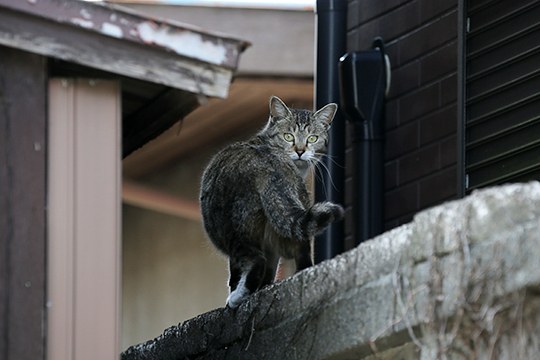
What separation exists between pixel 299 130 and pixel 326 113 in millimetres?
227

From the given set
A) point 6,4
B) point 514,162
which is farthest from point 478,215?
point 514,162

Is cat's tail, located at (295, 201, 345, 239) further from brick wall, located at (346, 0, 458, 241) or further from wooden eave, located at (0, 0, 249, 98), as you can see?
brick wall, located at (346, 0, 458, 241)

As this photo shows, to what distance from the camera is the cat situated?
20.1 ft

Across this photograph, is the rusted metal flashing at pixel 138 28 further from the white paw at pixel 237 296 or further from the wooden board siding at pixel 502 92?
the wooden board siding at pixel 502 92

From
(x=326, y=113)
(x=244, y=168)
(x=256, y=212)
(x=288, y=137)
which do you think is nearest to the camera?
(x=256, y=212)

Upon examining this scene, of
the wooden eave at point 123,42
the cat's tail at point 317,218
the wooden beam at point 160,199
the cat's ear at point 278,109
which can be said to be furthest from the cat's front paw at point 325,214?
the wooden beam at point 160,199

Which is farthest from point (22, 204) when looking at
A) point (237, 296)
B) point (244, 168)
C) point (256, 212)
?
point (244, 168)

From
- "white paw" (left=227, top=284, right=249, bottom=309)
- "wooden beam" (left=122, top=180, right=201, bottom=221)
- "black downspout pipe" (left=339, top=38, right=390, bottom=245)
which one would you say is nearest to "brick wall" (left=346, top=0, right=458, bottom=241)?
"black downspout pipe" (left=339, top=38, right=390, bottom=245)

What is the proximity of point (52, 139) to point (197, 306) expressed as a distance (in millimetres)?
8715

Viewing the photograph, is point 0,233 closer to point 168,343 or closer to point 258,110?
point 168,343

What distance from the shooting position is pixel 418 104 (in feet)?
24.5

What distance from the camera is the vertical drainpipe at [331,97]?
7.98m

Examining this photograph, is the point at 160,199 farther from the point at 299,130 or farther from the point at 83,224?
the point at 83,224

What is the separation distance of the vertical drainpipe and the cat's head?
33 cm
